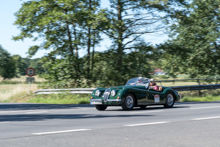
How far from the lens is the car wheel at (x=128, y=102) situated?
14102 mm

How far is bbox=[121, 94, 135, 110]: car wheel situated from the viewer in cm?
1410

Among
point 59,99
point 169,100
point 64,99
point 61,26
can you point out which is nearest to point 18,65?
point 61,26

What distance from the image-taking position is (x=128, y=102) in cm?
1426

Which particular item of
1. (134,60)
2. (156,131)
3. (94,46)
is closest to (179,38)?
(134,60)

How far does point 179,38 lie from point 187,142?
90.1 feet

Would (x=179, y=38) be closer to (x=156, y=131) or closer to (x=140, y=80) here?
(x=140, y=80)

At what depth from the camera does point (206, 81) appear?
32.6 meters

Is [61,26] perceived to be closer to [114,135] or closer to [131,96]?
[131,96]

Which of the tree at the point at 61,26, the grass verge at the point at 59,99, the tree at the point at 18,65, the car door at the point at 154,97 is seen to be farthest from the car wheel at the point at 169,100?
the tree at the point at 18,65

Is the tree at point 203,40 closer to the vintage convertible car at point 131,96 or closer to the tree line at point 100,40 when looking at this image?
the tree line at point 100,40

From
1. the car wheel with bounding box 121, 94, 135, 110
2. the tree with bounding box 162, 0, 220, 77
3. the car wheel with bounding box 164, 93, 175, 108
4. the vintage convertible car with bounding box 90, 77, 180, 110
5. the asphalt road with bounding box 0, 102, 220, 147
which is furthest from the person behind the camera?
the tree with bounding box 162, 0, 220, 77

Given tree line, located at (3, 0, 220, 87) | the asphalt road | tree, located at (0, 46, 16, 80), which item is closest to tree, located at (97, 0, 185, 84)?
tree line, located at (3, 0, 220, 87)

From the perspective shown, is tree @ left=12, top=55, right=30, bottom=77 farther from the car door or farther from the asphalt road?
the asphalt road

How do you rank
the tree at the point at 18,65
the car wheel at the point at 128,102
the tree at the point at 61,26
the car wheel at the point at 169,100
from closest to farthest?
the car wheel at the point at 128,102, the car wheel at the point at 169,100, the tree at the point at 61,26, the tree at the point at 18,65
